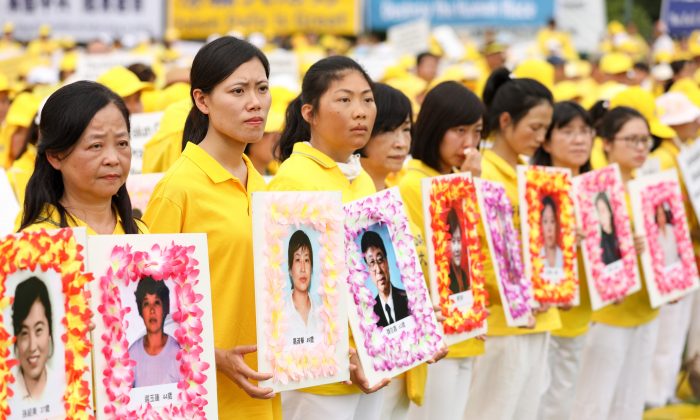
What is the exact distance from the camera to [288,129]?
4.96 metres

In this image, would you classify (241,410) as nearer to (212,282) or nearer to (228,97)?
(212,282)

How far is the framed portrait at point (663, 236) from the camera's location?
7.22m

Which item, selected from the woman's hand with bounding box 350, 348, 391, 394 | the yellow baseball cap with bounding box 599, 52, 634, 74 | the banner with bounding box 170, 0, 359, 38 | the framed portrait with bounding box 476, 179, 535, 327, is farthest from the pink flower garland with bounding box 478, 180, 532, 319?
the banner with bounding box 170, 0, 359, 38

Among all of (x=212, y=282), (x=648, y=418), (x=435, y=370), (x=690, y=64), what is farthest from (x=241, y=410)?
(x=690, y=64)

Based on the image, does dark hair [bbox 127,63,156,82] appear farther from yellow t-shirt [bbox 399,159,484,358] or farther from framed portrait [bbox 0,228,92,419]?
framed portrait [bbox 0,228,92,419]

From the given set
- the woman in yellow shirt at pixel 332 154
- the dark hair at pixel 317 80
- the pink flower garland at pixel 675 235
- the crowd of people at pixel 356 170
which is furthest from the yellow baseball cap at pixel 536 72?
the woman in yellow shirt at pixel 332 154

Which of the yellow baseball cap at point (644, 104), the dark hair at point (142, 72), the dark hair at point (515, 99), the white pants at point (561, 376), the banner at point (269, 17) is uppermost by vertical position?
the banner at point (269, 17)

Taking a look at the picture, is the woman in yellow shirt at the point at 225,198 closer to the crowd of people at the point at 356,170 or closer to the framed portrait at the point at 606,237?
the crowd of people at the point at 356,170

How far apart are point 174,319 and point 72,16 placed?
55.9ft

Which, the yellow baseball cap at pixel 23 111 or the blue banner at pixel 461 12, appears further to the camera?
the blue banner at pixel 461 12

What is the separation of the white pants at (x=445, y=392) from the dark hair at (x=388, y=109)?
Answer: 1043mm

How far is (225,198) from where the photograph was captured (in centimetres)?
409

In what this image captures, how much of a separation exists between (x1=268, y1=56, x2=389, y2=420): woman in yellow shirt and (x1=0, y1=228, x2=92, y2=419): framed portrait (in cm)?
126

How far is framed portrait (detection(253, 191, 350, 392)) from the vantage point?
3871 mm
